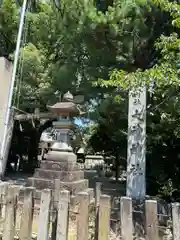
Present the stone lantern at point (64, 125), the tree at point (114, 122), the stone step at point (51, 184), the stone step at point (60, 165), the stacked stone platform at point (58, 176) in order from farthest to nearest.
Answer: the tree at point (114, 122)
the stone lantern at point (64, 125)
the stone step at point (60, 165)
the stacked stone platform at point (58, 176)
the stone step at point (51, 184)

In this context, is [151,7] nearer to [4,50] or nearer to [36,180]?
[36,180]

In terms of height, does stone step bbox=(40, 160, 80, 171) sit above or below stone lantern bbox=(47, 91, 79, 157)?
below

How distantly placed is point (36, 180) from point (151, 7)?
15.6ft

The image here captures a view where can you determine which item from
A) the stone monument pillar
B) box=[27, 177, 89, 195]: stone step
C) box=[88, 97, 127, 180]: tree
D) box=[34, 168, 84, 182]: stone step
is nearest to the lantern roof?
the stone monument pillar

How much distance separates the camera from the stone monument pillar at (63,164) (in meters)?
4.89

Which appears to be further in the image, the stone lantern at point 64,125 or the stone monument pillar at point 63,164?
the stone lantern at point 64,125

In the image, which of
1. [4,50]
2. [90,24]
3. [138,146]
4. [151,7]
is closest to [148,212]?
[138,146]

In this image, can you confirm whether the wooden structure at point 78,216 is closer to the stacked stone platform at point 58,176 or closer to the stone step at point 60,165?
the stacked stone platform at point 58,176

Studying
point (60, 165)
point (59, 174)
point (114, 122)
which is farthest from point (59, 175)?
point (114, 122)

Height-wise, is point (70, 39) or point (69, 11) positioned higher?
point (69, 11)

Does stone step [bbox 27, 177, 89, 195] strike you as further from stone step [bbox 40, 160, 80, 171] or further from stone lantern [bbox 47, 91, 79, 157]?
stone lantern [bbox 47, 91, 79, 157]

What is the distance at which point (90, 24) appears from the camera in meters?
4.77

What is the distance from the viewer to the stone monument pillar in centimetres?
489

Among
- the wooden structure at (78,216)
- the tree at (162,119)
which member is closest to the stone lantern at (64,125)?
the tree at (162,119)
